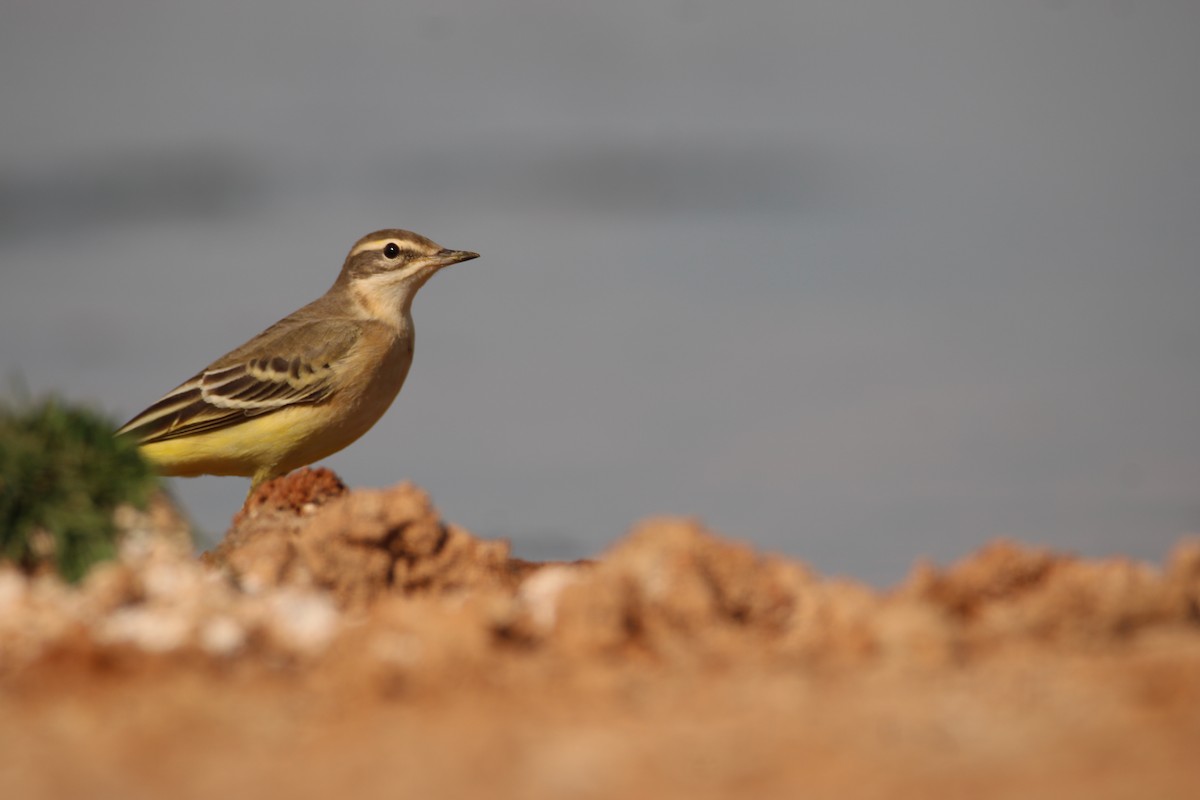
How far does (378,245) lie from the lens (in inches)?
703

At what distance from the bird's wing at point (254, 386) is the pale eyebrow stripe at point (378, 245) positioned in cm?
128

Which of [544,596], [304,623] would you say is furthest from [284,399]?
[304,623]

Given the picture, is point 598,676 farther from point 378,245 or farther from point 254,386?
point 378,245

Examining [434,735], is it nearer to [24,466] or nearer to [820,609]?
[820,609]

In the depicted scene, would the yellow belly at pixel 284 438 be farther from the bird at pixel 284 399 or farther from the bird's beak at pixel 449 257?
the bird's beak at pixel 449 257

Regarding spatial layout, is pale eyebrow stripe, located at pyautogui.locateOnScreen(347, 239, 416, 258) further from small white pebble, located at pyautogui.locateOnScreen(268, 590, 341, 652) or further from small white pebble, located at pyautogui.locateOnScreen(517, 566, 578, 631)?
small white pebble, located at pyautogui.locateOnScreen(268, 590, 341, 652)

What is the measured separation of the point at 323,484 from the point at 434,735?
6364mm

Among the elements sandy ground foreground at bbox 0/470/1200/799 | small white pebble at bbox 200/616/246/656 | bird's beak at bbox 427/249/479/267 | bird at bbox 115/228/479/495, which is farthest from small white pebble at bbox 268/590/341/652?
bird's beak at bbox 427/249/479/267

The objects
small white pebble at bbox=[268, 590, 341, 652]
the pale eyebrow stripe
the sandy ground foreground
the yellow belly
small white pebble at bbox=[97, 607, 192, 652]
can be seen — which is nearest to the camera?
the sandy ground foreground

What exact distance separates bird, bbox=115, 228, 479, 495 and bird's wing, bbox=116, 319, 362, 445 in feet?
0.03

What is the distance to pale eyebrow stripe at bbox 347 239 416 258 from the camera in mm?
17625

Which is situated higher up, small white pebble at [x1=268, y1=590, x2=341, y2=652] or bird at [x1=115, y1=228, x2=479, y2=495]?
bird at [x1=115, y1=228, x2=479, y2=495]

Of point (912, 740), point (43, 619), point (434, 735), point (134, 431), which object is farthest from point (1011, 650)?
point (134, 431)

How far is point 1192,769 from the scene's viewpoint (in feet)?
18.9
